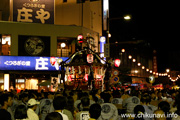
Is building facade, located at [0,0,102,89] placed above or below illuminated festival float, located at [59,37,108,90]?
above

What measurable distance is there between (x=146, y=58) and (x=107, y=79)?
2142 inches

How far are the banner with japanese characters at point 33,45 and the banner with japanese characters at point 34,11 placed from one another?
272 cm

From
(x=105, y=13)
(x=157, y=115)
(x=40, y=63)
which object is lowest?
(x=157, y=115)

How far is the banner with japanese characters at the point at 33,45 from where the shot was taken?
112 ft

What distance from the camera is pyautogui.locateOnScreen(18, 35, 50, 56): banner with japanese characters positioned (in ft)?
112

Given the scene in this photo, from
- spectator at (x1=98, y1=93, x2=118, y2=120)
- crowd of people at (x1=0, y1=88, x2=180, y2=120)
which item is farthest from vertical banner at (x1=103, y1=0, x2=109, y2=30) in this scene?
spectator at (x1=98, y1=93, x2=118, y2=120)

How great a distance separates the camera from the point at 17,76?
3478 centimetres

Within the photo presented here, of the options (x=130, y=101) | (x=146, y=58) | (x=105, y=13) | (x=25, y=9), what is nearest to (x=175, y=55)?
(x=146, y=58)

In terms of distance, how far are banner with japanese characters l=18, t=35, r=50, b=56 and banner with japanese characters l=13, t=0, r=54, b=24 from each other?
272cm

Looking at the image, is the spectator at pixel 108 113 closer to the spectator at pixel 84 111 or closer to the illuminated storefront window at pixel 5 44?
the spectator at pixel 84 111

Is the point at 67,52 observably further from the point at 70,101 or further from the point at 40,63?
the point at 70,101

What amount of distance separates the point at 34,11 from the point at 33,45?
15.2 feet

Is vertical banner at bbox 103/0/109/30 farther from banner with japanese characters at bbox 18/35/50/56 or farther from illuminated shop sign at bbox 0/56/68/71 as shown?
illuminated shop sign at bbox 0/56/68/71

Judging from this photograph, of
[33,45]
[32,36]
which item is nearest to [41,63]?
[33,45]
